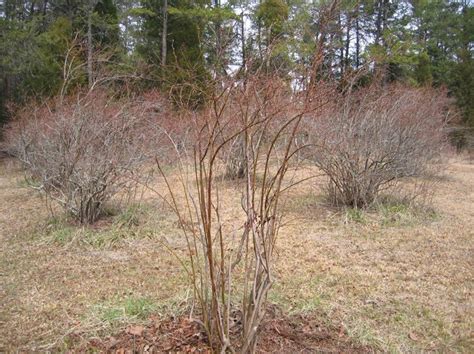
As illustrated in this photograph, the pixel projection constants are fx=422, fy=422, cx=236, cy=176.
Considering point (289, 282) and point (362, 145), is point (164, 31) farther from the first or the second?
point (289, 282)

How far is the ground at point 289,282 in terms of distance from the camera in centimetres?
277

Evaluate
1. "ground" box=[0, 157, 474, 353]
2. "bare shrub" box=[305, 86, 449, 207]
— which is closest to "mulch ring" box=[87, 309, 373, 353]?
"ground" box=[0, 157, 474, 353]

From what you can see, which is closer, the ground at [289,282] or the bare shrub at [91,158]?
the ground at [289,282]

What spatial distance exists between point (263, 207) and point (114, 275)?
220 centimetres

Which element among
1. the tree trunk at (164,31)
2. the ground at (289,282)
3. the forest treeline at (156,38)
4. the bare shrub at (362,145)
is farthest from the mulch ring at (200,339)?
the tree trunk at (164,31)

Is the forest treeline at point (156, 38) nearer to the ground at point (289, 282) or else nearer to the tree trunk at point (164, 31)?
the tree trunk at point (164, 31)

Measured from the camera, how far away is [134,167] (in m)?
5.62

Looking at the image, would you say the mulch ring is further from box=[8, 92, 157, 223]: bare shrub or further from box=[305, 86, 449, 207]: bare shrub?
box=[305, 86, 449, 207]: bare shrub

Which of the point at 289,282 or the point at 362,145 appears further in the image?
the point at 362,145

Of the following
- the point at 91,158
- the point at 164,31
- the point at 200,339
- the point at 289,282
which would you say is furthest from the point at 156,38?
the point at 200,339

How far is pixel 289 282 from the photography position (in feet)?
12.1

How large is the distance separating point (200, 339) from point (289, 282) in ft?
4.53

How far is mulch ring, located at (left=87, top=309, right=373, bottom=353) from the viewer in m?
2.50

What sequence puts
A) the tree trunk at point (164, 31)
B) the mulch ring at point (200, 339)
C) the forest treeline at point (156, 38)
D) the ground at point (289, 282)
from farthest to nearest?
the tree trunk at point (164, 31), the forest treeline at point (156, 38), the ground at point (289, 282), the mulch ring at point (200, 339)
